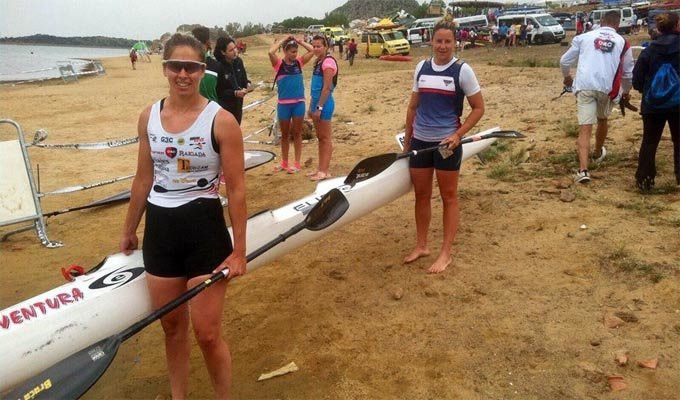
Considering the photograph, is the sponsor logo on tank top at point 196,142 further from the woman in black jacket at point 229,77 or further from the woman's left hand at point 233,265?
the woman in black jacket at point 229,77

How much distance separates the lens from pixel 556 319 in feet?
11.0

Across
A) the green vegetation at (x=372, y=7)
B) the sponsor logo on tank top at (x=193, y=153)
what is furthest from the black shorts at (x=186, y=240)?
the green vegetation at (x=372, y=7)

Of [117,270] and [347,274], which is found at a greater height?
[117,270]

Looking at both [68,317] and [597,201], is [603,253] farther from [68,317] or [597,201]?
[68,317]

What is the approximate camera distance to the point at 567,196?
523 centimetres

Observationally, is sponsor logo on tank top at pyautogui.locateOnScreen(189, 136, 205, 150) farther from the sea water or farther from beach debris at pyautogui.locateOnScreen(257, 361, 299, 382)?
the sea water

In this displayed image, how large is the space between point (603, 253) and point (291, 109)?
401 centimetres

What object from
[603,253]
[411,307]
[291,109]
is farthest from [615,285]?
[291,109]

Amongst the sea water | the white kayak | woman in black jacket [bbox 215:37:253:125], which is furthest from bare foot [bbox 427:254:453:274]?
the sea water

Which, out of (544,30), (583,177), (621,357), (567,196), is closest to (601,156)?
(583,177)

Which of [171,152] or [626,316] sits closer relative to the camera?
[171,152]

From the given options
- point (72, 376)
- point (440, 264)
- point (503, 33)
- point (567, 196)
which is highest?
point (503, 33)

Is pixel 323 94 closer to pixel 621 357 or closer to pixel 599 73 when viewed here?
pixel 599 73

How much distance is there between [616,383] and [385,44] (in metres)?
29.4
